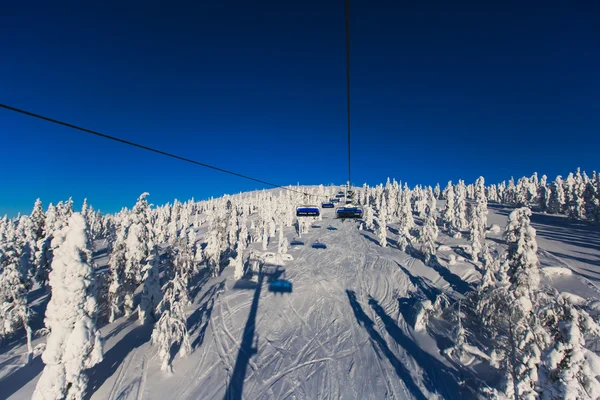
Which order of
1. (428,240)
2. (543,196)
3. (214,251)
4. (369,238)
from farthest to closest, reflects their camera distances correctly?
(543,196) → (369,238) → (428,240) → (214,251)

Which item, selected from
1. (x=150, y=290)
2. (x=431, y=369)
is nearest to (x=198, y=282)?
(x=150, y=290)

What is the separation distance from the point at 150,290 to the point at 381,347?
26.0 metres

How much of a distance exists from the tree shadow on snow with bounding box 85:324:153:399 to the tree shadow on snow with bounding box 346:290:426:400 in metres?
24.0

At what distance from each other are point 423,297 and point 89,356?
39.1m

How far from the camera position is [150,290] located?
29.4 m

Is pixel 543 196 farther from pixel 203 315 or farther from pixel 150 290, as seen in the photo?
pixel 150 290

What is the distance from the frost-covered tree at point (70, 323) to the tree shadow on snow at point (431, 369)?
25.1 meters

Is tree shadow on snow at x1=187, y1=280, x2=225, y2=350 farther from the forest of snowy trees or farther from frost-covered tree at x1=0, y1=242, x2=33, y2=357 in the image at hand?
frost-covered tree at x1=0, y1=242, x2=33, y2=357

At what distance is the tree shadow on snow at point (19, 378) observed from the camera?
2057 centimetres

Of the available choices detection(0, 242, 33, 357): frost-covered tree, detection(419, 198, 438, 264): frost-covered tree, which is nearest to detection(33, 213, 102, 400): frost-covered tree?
detection(0, 242, 33, 357): frost-covered tree

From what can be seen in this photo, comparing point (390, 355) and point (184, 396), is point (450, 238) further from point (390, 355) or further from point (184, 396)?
point (184, 396)

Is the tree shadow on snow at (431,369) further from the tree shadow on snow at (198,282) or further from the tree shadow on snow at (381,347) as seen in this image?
the tree shadow on snow at (198,282)

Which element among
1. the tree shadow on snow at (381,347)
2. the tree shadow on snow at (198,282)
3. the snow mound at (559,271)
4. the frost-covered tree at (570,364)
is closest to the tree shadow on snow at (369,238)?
the tree shadow on snow at (381,347)

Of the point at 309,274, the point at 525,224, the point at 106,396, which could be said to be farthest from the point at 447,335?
the point at 106,396
